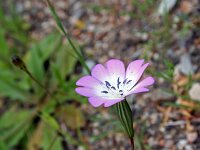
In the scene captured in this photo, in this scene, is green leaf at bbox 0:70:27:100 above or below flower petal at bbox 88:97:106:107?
below

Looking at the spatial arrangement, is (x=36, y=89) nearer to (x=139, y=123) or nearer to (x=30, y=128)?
(x=30, y=128)

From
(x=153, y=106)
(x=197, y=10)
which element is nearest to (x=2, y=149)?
(x=153, y=106)

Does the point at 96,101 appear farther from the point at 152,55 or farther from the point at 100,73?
the point at 152,55

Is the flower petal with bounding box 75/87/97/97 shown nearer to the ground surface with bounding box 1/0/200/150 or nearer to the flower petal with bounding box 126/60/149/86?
the flower petal with bounding box 126/60/149/86

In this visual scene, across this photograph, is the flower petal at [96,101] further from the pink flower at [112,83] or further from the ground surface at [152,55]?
the ground surface at [152,55]

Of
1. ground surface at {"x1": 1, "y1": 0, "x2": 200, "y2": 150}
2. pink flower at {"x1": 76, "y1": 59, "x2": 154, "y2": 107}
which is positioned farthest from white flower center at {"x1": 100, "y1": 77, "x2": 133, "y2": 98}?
ground surface at {"x1": 1, "y1": 0, "x2": 200, "y2": 150}

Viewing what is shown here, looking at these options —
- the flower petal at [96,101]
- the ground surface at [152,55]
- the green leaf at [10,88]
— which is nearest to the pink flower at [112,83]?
the flower petal at [96,101]

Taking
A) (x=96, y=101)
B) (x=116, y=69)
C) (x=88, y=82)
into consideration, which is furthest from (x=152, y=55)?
(x=96, y=101)
